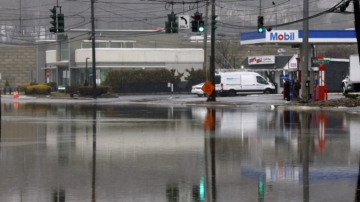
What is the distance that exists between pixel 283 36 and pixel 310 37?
6.98ft

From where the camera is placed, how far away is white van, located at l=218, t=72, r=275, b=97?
57.8 m

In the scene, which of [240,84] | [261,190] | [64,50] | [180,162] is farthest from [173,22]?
[64,50]

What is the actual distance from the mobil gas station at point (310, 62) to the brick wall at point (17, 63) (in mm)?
32762

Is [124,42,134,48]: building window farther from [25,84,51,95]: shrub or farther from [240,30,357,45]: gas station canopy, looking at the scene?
[240,30,357,45]: gas station canopy

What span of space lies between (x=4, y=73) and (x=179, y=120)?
6543 centimetres

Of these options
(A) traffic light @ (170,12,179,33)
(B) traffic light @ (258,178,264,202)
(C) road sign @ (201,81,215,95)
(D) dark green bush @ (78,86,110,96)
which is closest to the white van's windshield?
(C) road sign @ (201,81,215,95)

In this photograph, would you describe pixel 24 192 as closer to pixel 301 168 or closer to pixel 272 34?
pixel 301 168

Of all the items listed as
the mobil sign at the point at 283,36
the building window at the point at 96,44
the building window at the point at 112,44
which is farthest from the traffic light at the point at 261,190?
the building window at the point at 112,44

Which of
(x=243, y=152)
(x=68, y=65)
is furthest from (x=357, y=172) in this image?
(x=68, y=65)

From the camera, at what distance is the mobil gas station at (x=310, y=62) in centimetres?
4200

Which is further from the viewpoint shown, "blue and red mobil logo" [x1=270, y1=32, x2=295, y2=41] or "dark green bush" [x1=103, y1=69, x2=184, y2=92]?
"dark green bush" [x1=103, y1=69, x2=184, y2=92]

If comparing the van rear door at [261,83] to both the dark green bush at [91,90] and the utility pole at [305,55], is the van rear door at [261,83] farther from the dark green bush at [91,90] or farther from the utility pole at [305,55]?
the utility pole at [305,55]

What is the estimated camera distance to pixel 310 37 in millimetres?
49312

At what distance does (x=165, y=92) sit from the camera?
72.2m
